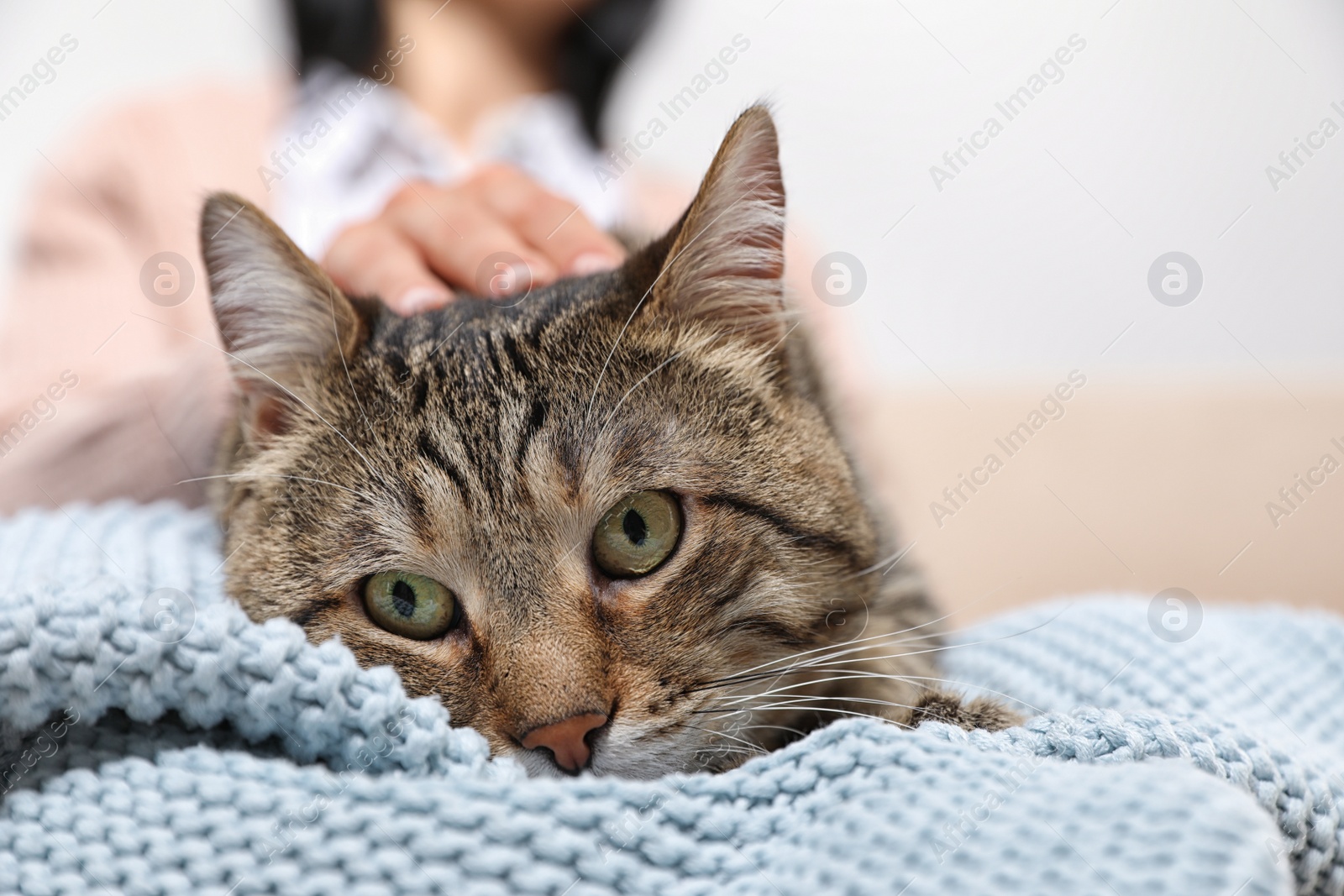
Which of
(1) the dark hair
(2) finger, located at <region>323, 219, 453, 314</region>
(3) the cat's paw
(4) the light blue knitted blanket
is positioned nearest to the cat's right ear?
(2) finger, located at <region>323, 219, 453, 314</region>

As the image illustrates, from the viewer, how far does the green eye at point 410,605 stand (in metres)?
0.79

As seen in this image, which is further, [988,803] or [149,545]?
[149,545]

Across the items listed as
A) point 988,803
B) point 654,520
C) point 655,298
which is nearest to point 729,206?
point 655,298

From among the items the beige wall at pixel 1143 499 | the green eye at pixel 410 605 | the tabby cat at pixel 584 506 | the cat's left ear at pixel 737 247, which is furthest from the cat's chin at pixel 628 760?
the beige wall at pixel 1143 499

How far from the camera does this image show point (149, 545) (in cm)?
88

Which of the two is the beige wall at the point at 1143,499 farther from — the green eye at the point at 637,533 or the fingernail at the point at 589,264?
the green eye at the point at 637,533

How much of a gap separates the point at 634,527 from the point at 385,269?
570mm

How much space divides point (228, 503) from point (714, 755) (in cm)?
57

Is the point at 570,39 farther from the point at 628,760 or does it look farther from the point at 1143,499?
the point at 628,760

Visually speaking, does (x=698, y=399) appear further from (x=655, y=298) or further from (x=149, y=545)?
(x=149, y=545)

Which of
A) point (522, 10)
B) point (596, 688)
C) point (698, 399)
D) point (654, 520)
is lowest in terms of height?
point (596, 688)

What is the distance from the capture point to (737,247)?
917 millimetres

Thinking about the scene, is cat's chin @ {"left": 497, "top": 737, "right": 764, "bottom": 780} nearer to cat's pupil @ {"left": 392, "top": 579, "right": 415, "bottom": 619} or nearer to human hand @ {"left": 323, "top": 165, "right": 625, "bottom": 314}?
cat's pupil @ {"left": 392, "top": 579, "right": 415, "bottom": 619}

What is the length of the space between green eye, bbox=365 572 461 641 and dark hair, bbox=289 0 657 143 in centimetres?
161
